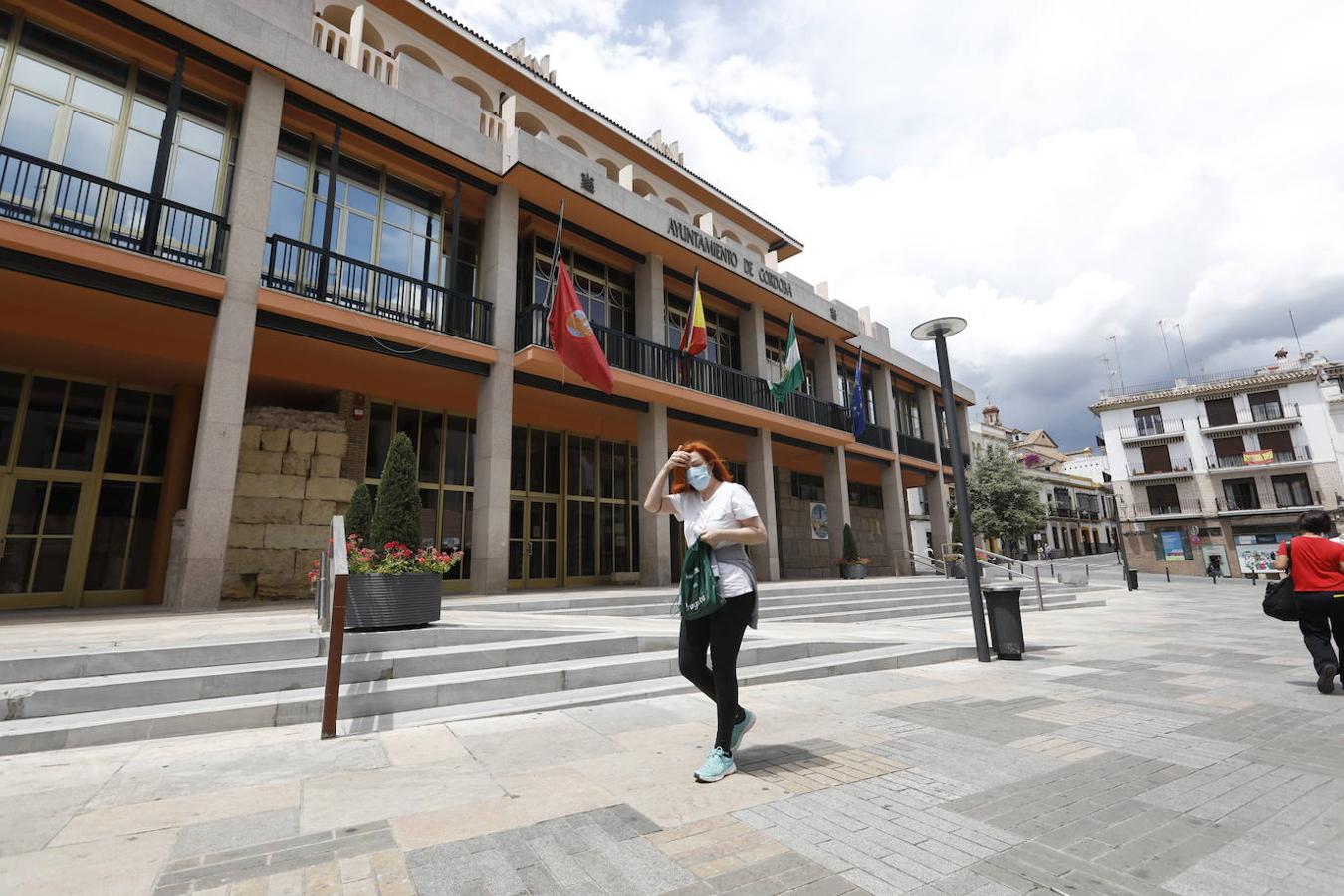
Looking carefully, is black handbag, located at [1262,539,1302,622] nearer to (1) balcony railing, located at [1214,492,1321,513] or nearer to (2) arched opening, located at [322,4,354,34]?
(2) arched opening, located at [322,4,354,34]

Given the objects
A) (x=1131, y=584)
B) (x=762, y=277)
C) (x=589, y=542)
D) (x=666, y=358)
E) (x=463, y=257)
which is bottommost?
(x=1131, y=584)

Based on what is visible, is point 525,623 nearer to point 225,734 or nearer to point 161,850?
point 225,734

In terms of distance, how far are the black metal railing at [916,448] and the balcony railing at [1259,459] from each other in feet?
95.6

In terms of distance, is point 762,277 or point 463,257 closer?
point 463,257

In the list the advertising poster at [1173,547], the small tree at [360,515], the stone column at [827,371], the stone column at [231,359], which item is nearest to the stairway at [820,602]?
the small tree at [360,515]

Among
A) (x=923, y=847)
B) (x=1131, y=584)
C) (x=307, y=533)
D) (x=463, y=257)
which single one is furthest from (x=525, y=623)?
(x=1131, y=584)

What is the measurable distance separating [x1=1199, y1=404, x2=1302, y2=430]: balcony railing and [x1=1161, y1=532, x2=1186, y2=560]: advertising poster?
7.72 metres

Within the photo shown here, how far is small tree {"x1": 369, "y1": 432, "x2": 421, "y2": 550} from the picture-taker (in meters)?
7.60

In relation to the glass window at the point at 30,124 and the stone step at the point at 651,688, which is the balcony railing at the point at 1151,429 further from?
the glass window at the point at 30,124

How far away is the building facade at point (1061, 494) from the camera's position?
55812mm

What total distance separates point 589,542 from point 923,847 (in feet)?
44.7

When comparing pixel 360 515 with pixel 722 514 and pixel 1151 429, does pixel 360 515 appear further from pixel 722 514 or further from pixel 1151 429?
pixel 1151 429

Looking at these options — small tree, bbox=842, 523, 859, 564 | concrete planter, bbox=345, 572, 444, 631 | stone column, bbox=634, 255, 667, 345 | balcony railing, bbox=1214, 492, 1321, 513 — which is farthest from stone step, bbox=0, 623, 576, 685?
balcony railing, bbox=1214, 492, 1321, 513

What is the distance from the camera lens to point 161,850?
8.38 ft
